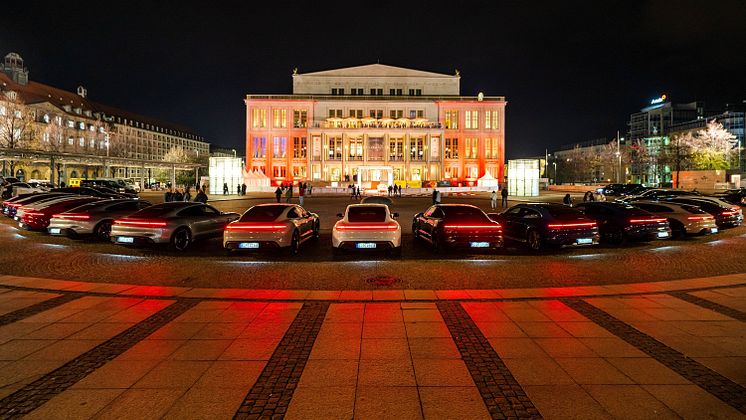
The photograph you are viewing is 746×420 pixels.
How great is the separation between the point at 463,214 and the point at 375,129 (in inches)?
2709

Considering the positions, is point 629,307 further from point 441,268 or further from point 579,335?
point 441,268

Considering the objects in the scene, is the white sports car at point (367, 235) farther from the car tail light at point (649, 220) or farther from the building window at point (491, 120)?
the building window at point (491, 120)

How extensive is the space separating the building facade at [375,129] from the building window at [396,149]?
0.18 meters

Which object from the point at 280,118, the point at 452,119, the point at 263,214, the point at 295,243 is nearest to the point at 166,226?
the point at 263,214

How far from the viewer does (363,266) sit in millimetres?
12422

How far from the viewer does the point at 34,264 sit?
1233 cm

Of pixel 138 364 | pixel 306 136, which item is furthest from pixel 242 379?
pixel 306 136

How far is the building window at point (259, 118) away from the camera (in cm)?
8588

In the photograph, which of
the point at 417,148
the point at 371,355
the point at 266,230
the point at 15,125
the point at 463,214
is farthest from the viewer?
the point at 417,148

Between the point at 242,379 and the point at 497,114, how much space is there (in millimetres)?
88439

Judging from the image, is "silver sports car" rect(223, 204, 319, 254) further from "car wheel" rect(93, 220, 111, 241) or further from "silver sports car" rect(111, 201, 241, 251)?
"car wheel" rect(93, 220, 111, 241)

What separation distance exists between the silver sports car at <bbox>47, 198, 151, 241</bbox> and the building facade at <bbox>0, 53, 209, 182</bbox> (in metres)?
36.0

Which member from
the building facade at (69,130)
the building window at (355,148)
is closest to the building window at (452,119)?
the building window at (355,148)

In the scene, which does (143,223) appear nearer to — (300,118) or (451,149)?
(300,118)
